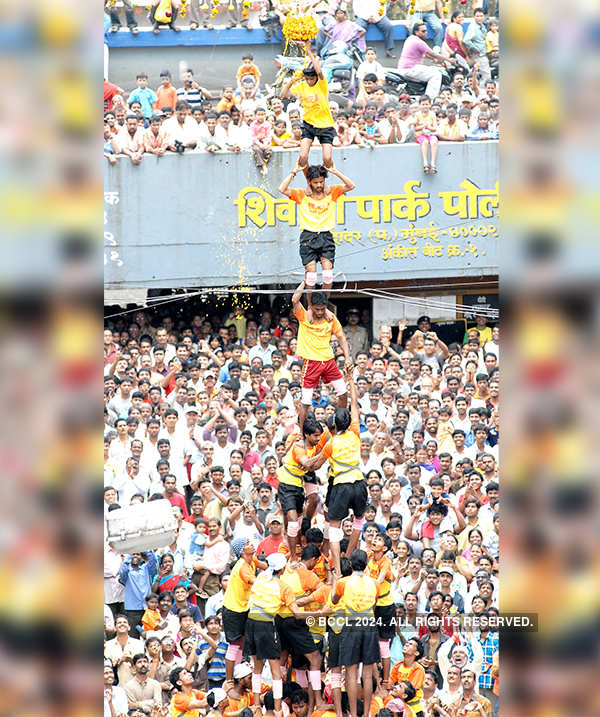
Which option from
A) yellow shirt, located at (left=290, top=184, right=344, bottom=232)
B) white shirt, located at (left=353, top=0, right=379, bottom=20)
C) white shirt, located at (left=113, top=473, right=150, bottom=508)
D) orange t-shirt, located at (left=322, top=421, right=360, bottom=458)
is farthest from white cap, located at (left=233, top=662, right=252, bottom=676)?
white shirt, located at (left=353, top=0, right=379, bottom=20)

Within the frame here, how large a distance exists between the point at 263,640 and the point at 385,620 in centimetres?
109

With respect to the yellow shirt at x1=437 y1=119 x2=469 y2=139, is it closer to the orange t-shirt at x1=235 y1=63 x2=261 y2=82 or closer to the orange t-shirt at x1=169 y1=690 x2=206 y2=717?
the orange t-shirt at x1=235 y1=63 x2=261 y2=82

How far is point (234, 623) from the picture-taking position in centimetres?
1016

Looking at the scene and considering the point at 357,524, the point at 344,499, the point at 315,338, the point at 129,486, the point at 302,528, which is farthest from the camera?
the point at 129,486

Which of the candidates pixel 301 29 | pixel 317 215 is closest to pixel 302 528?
pixel 317 215

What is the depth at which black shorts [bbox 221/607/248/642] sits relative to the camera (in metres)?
10.1

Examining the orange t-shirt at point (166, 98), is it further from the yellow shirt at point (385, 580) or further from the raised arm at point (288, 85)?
the yellow shirt at point (385, 580)

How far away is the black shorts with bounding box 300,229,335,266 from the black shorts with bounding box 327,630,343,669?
11.9ft

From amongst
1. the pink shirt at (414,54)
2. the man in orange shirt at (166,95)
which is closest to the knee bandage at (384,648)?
the man in orange shirt at (166,95)

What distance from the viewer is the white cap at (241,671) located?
10133mm

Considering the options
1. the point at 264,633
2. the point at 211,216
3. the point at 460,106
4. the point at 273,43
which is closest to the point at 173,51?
the point at 273,43

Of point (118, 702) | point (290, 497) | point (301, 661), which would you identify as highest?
point (290, 497)

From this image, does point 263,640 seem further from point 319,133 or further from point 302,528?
point 319,133

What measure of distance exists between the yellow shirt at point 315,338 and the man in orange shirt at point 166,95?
741cm
